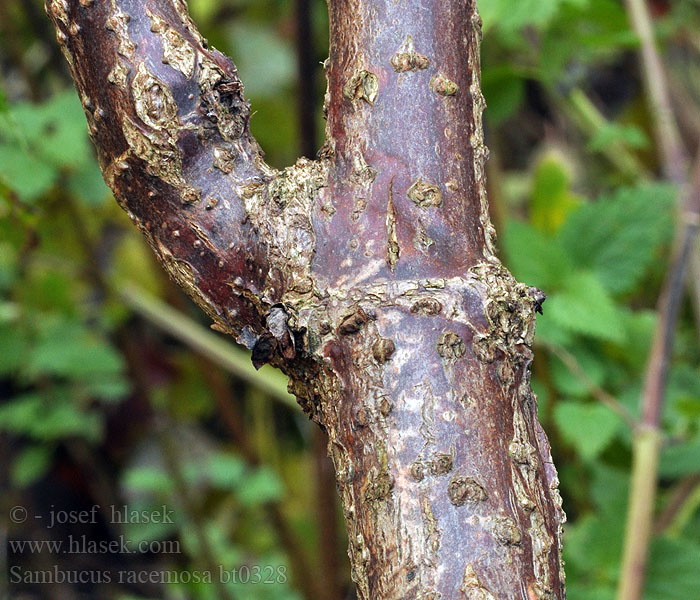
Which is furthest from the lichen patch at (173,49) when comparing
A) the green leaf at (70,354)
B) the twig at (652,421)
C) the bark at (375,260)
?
the green leaf at (70,354)

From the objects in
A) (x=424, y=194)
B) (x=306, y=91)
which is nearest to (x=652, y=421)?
(x=424, y=194)

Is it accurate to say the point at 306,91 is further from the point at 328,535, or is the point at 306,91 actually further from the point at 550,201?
the point at 328,535

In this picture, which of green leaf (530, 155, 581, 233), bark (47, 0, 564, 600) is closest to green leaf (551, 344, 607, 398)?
green leaf (530, 155, 581, 233)

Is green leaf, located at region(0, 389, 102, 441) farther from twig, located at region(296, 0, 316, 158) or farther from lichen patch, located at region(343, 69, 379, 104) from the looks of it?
lichen patch, located at region(343, 69, 379, 104)

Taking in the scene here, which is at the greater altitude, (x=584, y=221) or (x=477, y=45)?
(x=584, y=221)

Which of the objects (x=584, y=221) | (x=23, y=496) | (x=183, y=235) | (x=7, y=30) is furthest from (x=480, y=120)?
(x=23, y=496)

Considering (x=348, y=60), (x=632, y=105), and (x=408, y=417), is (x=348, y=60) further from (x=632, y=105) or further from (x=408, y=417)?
(x=632, y=105)

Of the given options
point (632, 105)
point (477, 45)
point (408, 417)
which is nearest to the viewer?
point (408, 417)
